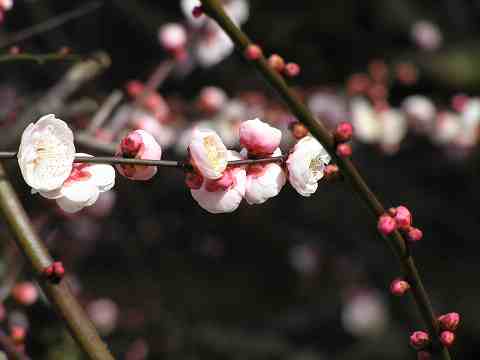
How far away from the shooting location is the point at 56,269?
670 millimetres

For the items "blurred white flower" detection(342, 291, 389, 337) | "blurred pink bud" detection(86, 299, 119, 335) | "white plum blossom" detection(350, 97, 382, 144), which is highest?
"white plum blossom" detection(350, 97, 382, 144)

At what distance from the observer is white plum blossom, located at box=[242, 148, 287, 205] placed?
701 millimetres

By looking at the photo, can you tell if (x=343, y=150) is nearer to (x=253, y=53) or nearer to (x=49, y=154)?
(x=253, y=53)

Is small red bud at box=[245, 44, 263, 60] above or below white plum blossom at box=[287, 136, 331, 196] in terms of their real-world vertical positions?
above

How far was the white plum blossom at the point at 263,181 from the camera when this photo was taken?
2.30 feet

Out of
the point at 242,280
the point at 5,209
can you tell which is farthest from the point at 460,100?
the point at 5,209

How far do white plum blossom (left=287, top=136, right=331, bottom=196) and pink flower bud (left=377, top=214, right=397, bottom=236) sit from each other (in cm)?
Answer: 9

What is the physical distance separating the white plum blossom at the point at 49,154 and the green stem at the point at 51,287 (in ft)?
0.21

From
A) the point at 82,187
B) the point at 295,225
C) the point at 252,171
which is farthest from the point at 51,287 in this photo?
the point at 295,225

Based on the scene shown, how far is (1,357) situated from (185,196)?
1728mm

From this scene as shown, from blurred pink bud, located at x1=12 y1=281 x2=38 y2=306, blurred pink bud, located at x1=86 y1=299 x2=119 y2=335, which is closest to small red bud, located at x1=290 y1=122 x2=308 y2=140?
blurred pink bud, located at x1=12 y1=281 x2=38 y2=306

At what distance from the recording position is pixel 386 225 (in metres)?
0.63

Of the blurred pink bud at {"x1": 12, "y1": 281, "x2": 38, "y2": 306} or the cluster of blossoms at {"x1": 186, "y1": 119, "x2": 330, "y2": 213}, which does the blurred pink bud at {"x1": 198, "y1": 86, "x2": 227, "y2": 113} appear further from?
the cluster of blossoms at {"x1": 186, "y1": 119, "x2": 330, "y2": 213}

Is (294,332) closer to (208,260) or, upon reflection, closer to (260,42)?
(208,260)
